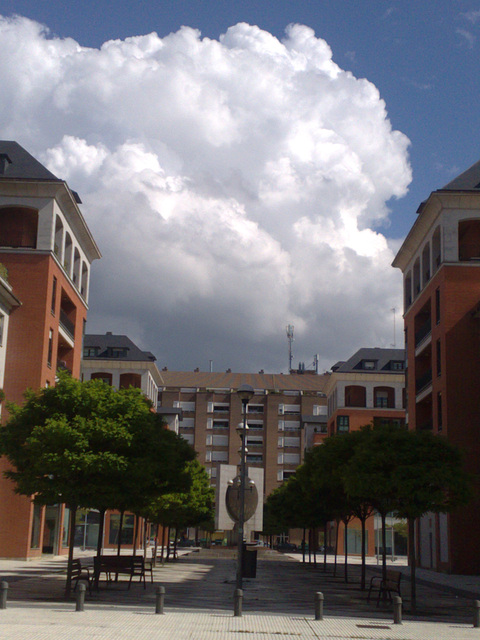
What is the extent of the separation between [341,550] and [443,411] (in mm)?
42466

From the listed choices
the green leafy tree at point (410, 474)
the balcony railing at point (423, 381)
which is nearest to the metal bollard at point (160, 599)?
the green leafy tree at point (410, 474)

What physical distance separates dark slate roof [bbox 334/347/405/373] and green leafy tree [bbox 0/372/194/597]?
61.3m

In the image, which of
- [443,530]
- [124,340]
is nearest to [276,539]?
[124,340]

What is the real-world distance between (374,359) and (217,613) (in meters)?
68.1

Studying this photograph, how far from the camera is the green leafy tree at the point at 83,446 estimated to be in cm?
→ 2230

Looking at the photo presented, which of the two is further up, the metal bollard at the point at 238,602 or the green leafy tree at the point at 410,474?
the green leafy tree at the point at 410,474

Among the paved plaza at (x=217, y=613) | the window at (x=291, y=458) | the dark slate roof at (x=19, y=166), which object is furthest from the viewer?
the window at (x=291, y=458)

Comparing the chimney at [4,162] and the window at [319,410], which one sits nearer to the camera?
the chimney at [4,162]

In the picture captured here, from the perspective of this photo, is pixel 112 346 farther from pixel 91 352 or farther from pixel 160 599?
pixel 160 599

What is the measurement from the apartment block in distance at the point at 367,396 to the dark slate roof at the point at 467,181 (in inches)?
1472

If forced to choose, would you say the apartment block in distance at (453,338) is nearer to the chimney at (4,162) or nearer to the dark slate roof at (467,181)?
the dark slate roof at (467,181)

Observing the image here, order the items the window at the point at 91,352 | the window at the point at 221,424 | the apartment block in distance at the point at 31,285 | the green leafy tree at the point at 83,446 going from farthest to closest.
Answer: the window at the point at 221,424 → the window at the point at 91,352 → the apartment block in distance at the point at 31,285 → the green leafy tree at the point at 83,446

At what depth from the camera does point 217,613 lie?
1920 centimetres

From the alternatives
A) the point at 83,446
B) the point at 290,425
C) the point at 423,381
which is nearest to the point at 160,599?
the point at 83,446
